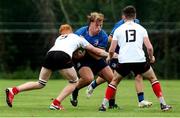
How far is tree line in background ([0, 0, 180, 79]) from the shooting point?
38.7 metres

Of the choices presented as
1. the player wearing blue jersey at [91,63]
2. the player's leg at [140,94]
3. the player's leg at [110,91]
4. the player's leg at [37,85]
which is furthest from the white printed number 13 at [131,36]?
the player's leg at [37,85]

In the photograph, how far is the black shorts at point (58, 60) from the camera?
14430mm

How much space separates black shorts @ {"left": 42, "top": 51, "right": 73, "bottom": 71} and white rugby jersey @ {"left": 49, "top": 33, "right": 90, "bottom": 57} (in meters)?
0.09

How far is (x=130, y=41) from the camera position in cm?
1415

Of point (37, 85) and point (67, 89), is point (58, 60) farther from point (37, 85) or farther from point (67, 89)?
point (37, 85)

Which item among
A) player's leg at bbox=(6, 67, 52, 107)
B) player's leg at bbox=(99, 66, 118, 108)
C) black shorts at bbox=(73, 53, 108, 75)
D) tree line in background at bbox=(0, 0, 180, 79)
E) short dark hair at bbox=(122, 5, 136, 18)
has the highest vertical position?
tree line in background at bbox=(0, 0, 180, 79)

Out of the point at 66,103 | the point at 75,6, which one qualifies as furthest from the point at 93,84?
the point at 75,6

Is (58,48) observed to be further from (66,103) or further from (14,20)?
(14,20)

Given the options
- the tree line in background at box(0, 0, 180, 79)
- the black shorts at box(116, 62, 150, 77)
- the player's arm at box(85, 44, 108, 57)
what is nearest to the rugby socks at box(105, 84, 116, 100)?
the black shorts at box(116, 62, 150, 77)

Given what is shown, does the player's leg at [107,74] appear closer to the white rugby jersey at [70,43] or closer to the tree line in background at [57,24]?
the white rugby jersey at [70,43]

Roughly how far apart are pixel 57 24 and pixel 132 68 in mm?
25771

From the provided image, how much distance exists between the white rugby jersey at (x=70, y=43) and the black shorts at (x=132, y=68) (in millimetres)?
892

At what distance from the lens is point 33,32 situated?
39.3 meters

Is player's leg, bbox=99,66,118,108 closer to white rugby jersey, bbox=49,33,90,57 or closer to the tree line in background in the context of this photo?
white rugby jersey, bbox=49,33,90,57
